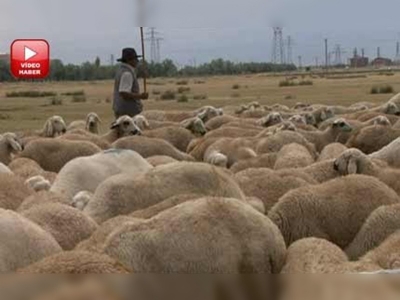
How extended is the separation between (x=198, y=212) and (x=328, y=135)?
331 inches

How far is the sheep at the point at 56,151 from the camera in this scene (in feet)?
35.1

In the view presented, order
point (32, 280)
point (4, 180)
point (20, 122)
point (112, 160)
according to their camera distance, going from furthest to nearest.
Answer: point (20, 122) < point (112, 160) < point (4, 180) < point (32, 280)

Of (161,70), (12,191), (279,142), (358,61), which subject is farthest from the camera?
(358,61)

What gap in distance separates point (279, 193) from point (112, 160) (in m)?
2.22

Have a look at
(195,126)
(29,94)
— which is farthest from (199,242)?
(29,94)

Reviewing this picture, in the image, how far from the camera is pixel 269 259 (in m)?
4.96

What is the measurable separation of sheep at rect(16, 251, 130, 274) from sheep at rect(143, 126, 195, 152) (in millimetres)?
9346

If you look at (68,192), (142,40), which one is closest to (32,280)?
(68,192)

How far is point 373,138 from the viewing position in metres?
11.9

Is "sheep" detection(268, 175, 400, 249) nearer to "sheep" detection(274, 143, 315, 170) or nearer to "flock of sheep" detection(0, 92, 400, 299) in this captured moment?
"flock of sheep" detection(0, 92, 400, 299)

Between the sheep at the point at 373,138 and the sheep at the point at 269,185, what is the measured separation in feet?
15.0

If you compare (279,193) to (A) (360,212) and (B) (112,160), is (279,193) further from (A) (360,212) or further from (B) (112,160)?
(B) (112,160)

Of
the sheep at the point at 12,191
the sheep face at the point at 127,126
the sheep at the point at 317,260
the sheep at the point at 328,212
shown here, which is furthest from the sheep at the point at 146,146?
the sheep at the point at 317,260

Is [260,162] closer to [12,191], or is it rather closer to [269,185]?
[269,185]
